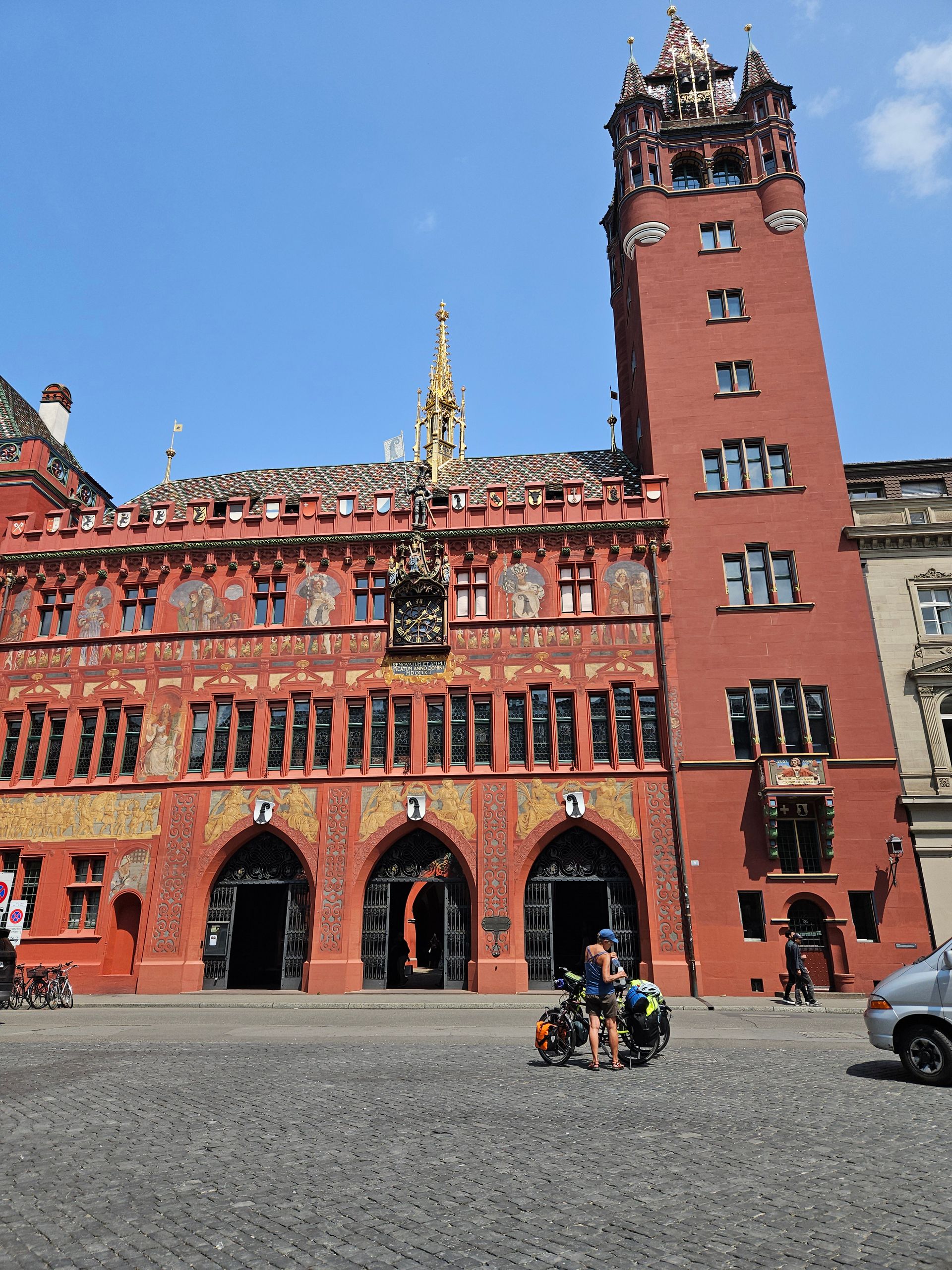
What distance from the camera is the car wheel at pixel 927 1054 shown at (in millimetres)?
10039

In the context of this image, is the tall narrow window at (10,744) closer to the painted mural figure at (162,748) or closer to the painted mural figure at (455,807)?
the painted mural figure at (162,748)

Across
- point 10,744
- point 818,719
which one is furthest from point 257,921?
point 818,719

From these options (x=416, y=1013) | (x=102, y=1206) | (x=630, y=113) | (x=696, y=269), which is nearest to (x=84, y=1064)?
(x=102, y=1206)

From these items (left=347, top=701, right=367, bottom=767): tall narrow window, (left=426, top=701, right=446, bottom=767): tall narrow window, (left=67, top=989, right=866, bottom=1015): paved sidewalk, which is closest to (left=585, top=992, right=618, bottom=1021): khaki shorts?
(left=67, top=989, right=866, bottom=1015): paved sidewalk

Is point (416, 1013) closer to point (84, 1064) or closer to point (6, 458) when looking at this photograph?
point (84, 1064)

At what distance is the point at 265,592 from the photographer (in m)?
28.2

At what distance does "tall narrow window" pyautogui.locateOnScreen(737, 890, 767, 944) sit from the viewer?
23.3 meters

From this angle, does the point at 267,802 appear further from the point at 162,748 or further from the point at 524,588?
the point at 524,588

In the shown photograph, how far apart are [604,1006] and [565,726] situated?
1439cm

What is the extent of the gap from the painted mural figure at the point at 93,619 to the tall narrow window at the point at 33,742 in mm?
2154

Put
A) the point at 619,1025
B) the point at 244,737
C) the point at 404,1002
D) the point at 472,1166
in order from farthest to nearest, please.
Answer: the point at 244,737
the point at 404,1002
the point at 619,1025
the point at 472,1166

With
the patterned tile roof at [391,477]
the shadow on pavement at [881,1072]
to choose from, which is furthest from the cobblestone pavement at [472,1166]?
the patterned tile roof at [391,477]

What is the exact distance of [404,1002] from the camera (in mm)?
21516

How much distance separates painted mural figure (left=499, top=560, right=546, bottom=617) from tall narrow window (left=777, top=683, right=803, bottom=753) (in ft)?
25.1
